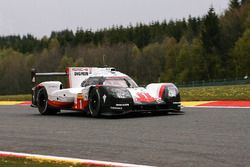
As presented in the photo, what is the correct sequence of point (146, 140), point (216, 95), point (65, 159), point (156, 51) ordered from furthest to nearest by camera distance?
point (156, 51) < point (216, 95) < point (146, 140) < point (65, 159)

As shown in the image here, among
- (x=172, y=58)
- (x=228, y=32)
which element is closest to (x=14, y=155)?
(x=228, y=32)

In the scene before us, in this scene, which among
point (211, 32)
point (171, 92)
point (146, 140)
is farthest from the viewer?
point (211, 32)

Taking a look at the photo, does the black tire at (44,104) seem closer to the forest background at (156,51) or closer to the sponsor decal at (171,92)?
the sponsor decal at (171,92)

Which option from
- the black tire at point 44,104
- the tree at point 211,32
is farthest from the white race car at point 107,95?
the tree at point 211,32

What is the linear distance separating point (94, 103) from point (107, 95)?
0.71 metres

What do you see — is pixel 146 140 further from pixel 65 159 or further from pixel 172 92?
pixel 172 92

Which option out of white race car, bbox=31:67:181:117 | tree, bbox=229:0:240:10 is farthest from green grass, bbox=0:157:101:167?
tree, bbox=229:0:240:10

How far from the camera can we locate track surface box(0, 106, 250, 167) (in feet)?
22.5

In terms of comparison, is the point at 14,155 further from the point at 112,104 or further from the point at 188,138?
the point at 112,104

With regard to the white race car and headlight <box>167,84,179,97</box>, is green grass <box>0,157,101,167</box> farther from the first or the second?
headlight <box>167,84,179,97</box>

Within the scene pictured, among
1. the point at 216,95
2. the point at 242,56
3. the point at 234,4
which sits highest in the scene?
the point at 234,4

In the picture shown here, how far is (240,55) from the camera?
81625mm

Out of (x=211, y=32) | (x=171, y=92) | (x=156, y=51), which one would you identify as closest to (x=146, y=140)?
(x=171, y=92)

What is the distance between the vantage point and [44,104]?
643 inches
